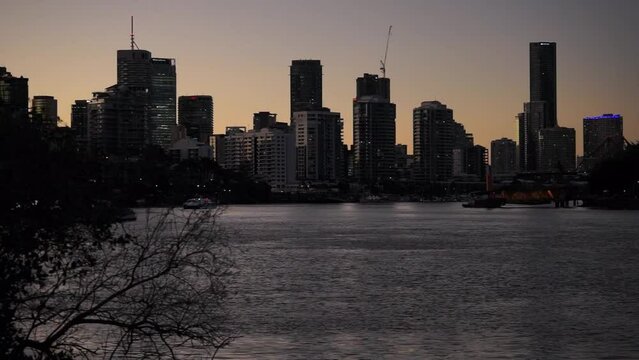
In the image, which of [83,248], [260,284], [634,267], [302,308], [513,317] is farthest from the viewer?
[634,267]

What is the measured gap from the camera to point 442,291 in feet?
153

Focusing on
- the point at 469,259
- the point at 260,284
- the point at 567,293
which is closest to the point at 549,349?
the point at 567,293

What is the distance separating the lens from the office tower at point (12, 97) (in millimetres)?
14977

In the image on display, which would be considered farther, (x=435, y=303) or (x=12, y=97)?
(x=435, y=303)

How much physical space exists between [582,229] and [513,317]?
3376 inches

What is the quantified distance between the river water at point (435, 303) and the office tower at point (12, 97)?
45.6ft

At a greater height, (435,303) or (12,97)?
(12,97)

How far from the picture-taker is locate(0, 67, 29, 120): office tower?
49.1 feet

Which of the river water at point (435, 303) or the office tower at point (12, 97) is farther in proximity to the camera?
the river water at point (435, 303)

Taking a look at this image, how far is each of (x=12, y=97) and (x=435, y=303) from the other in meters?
28.3

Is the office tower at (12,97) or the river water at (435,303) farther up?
the office tower at (12,97)

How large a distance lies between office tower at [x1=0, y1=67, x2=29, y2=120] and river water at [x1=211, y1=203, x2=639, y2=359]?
13.9m

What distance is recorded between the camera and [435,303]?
41406mm

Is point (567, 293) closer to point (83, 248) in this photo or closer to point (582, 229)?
point (83, 248)
